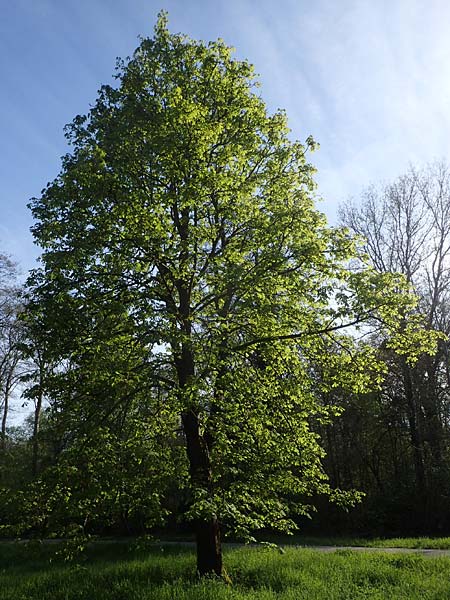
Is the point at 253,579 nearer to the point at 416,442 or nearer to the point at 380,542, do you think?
the point at 380,542

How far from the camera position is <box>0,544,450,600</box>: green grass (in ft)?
27.5

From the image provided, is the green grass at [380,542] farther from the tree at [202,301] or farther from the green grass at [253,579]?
the tree at [202,301]

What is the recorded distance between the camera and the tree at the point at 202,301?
912cm

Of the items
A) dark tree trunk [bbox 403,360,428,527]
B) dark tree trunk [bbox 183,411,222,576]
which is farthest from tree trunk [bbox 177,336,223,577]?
dark tree trunk [bbox 403,360,428,527]

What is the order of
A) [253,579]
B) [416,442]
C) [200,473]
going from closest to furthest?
[200,473]
[253,579]
[416,442]

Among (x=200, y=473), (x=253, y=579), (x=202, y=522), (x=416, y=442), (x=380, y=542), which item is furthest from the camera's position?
(x=416, y=442)

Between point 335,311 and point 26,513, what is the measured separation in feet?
21.8

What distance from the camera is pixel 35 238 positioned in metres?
10.2

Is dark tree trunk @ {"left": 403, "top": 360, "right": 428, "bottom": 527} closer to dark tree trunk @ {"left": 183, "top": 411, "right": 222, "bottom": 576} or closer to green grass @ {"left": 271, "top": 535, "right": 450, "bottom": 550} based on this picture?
green grass @ {"left": 271, "top": 535, "right": 450, "bottom": 550}

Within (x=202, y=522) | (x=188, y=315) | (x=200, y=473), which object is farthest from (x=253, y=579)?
(x=188, y=315)

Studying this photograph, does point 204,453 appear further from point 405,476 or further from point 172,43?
point 405,476

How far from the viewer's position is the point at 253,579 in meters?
9.89

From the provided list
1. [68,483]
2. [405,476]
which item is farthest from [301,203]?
[405,476]

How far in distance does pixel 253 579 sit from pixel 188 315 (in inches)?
219
